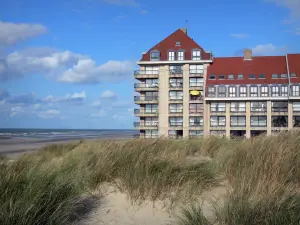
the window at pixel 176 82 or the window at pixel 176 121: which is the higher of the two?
the window at pixel 176 82

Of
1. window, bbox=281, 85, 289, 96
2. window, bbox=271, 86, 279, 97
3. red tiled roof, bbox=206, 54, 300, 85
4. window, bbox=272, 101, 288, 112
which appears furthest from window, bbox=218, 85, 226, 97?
window, bbox=281, 85, 289, 96

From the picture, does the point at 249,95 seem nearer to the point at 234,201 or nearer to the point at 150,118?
the point at 150,118

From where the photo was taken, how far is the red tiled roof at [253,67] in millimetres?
59281

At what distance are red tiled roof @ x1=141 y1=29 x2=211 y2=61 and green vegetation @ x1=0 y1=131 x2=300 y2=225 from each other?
5486cm

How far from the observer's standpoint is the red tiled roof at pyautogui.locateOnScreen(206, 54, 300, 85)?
5928 centimetres

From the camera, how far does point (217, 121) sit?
195 feet

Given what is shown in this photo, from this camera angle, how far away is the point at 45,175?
5.82m

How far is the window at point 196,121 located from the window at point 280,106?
38.4ft

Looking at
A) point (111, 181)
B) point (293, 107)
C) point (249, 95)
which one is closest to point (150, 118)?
point (249, 95)

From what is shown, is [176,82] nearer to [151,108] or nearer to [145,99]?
[145,99]

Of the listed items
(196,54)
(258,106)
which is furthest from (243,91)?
(196,54)

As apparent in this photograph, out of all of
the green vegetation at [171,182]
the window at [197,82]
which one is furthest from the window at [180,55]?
the green vegetation at [171,182]

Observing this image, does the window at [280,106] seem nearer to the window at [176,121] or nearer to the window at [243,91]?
the window at [243,91]

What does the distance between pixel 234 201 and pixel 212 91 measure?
2184 inches
